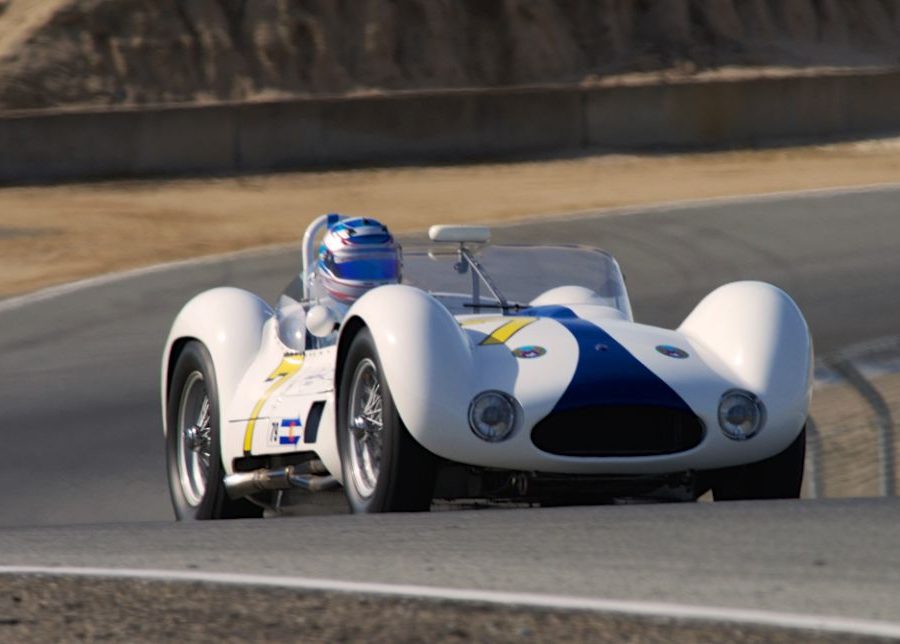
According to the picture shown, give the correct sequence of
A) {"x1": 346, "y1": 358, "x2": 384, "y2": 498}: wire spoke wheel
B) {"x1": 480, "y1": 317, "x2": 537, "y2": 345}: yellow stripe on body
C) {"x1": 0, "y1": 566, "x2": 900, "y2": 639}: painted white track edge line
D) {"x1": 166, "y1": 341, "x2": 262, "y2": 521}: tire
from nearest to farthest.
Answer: {"x1": 0, "y1": 566, "x2": 900, "y2": 639}: painted white track edge line, {"x1": 346, "y1": 358, "x2": 384, "y2": 498}: wire spoke wheel, {"x1": 480, "y1": 317, "x2": 537, "y2": 345}: yellow stripe on body, {"x1": 166, "y1": 341, "x2": 262, "y2": 521}: tire

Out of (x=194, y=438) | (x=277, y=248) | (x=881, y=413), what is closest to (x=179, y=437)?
(x=194, y=438)

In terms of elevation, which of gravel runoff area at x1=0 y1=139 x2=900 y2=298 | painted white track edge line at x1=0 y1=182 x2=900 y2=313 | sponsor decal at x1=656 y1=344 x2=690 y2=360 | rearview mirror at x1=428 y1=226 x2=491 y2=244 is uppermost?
rearview mirror at x1=428 y1=226 x2=491 y2=244

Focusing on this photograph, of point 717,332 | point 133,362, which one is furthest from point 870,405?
point 133,362

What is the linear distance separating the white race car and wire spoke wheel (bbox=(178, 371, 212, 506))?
21.0 inches

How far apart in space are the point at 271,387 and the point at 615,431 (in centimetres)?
169

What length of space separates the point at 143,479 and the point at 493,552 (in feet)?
16.0

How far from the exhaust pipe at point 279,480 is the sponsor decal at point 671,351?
1.33 meters

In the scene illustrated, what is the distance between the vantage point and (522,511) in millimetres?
6152

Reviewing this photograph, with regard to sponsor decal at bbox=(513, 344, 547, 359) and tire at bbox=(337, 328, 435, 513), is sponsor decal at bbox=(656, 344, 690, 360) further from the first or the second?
tire at bbox=(337, 328, 435, 513)

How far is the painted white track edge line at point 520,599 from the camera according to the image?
399 cm

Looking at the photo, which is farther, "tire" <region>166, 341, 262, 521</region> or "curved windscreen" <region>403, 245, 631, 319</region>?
"tire" <region>166, 341, 262, 521</region>

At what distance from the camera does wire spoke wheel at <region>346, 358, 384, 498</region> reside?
21.6 feet

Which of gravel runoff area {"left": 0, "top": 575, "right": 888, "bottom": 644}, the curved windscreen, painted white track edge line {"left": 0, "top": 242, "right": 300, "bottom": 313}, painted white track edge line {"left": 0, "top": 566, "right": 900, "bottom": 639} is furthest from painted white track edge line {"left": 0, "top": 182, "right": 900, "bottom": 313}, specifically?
gravel runoff area {"left": 0, "top": 575, "right": 888, "bottom": 644}

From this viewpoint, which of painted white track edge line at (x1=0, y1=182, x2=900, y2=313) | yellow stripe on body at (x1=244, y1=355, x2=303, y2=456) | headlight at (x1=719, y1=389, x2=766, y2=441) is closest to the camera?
headlight at (x1=719, y1=389, x2=766, y2=441)
